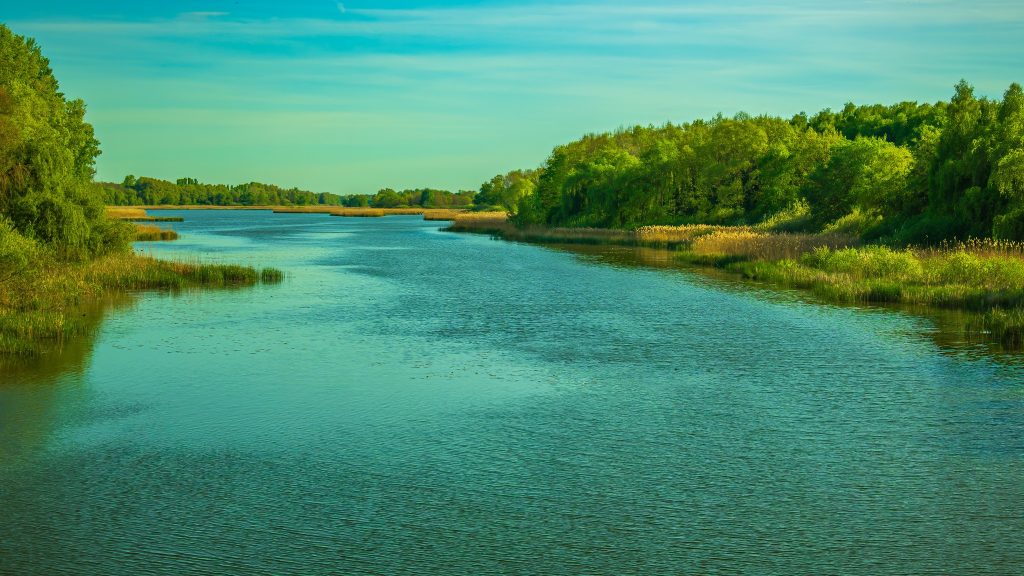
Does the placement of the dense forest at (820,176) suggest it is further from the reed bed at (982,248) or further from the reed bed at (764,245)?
the reed bed at (764,245)

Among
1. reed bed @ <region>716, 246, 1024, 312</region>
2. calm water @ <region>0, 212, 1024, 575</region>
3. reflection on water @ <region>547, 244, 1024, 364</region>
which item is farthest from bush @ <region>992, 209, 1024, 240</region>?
calm water @ <region>0, 212, 1024, 575</region>

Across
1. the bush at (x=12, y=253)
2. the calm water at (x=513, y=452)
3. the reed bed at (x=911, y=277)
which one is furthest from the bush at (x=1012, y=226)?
the bush at (x=12, y=253)

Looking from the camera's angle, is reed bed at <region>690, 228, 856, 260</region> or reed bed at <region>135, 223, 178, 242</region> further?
reed bed at <region>135, 223, 178, 242</region>

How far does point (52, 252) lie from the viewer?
3412 cm

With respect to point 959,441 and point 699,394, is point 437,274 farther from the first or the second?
point 959,441

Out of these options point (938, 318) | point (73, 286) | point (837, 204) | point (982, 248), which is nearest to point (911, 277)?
point (982, 248)

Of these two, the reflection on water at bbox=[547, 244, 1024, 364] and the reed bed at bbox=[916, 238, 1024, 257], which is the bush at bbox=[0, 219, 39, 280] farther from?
the reed bed at bbox=[916, 238, 1024, 257]

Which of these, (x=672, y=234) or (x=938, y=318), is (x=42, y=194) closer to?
(x=938, y=318)

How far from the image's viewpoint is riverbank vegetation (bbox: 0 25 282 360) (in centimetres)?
2564

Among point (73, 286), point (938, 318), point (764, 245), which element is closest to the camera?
point (938, 318)

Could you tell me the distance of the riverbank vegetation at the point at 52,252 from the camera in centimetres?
2564

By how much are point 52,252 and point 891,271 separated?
1332 inches

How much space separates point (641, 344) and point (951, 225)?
27.7 m

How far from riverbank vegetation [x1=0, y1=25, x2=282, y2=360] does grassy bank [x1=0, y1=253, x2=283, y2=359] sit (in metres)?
0.03
